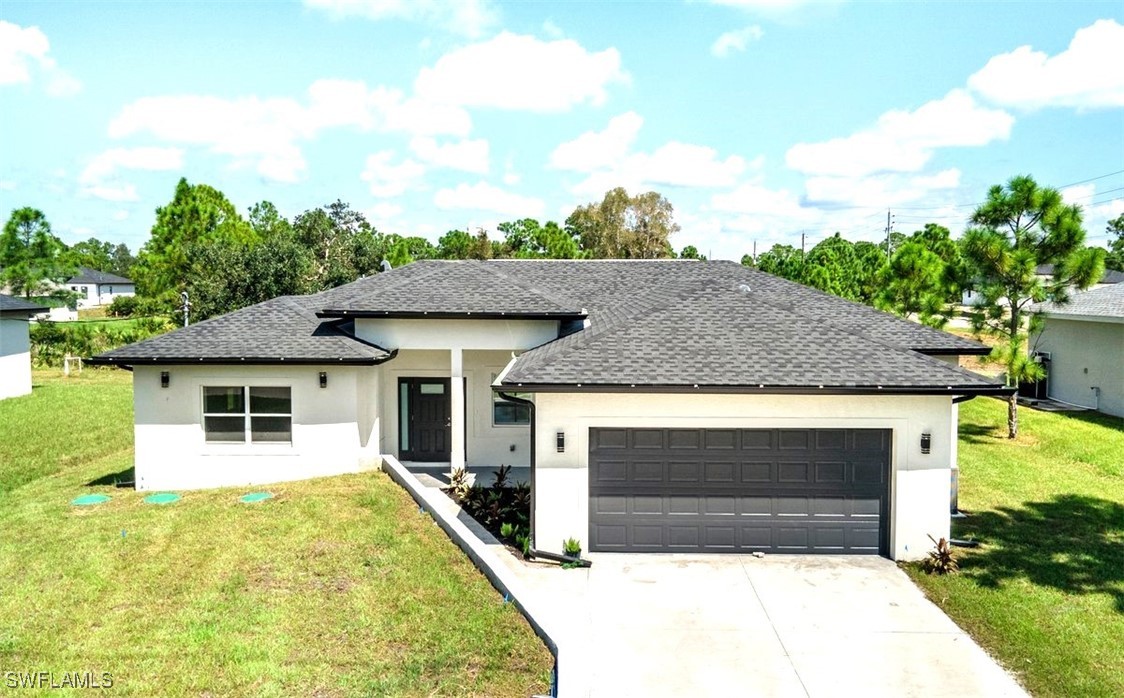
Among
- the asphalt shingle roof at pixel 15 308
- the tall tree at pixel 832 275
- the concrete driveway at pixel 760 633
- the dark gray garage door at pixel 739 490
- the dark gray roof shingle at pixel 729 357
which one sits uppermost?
the tall tree at pixel 832 275

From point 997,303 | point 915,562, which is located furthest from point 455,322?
point 997,303

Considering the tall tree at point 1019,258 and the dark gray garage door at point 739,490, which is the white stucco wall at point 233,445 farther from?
the tall tree at point 1019,258

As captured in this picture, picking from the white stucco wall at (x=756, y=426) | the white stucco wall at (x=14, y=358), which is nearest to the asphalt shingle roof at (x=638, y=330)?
the white stucco wall at (x=756, y=426)

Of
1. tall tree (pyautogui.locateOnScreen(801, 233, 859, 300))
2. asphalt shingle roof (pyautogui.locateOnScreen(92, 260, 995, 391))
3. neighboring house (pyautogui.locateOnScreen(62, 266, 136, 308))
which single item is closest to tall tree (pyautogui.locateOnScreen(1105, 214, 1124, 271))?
tall tree (pyautogui.locateOnScreen(801, 233, 859, 300))

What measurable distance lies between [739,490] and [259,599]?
6997mm

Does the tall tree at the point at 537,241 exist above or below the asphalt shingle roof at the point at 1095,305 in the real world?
above

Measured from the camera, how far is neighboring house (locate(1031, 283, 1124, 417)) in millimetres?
24188

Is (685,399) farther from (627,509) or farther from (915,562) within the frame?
(915,562)

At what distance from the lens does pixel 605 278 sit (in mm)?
20500

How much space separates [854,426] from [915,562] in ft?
7.17

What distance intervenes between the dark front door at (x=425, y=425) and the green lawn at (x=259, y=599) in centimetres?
212

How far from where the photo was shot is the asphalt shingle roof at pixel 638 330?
38.6ft

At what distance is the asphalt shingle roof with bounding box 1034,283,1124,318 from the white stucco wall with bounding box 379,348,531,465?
1706 centimetres

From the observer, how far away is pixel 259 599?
32.3 feet
